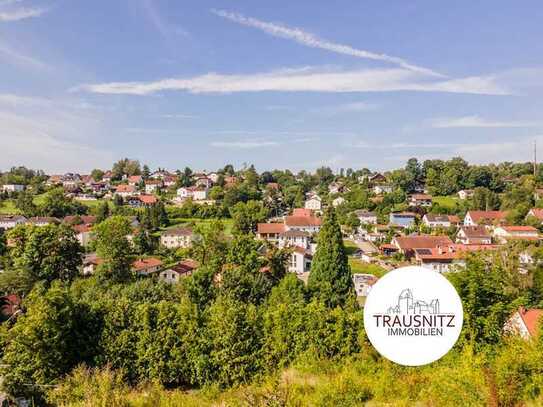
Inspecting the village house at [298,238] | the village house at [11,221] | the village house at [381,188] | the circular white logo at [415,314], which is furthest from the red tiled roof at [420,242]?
the village house at [11,221]

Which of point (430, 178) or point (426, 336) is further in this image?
point (430, 178)

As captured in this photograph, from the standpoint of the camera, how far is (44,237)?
16.1 metres

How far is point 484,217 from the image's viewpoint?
3316 centimetres

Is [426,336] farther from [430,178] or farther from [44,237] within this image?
[430,178]

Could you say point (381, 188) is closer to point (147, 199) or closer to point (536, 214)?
point (536, 214)

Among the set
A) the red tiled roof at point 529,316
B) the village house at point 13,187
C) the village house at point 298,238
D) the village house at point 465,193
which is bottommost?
the village house at point 298,238

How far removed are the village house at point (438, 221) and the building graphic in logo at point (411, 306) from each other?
3223cm

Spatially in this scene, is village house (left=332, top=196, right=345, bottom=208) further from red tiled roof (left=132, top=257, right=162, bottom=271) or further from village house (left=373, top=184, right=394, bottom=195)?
red tiled roof (left=132, top=257, right=162, bottom=271)

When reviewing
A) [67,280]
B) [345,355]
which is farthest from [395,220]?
[345,355]

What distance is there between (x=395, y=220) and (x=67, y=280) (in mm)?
28296

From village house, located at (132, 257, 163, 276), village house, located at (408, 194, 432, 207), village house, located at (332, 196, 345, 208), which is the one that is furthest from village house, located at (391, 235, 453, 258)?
village house, located at (332, 196, 345, 208)

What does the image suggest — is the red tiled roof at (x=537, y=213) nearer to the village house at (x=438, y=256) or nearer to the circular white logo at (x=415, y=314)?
the village house at (x=438, y=256)

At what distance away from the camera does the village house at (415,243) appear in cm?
2584

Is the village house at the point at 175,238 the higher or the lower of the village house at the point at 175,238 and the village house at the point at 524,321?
the lower
